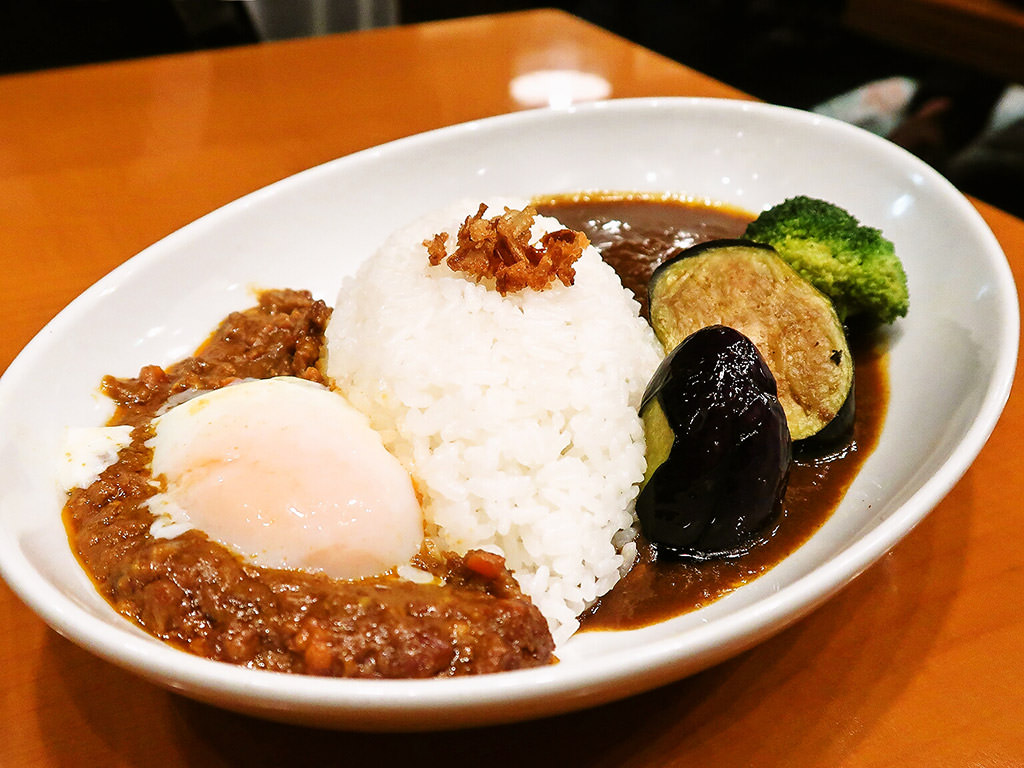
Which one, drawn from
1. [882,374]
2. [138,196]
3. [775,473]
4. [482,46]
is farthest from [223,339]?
[482,46]

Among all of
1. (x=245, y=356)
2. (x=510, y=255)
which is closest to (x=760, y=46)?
(x=510, y=255)

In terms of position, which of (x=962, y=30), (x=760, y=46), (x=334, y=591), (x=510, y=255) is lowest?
(x=760, y=46)

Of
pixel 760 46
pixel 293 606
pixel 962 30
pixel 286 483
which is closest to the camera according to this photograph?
pixel 293 606

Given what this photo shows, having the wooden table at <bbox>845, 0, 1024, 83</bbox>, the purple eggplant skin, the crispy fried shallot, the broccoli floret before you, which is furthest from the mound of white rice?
the wooden table at <bbox>845, 0, 1024, 83</bbox>

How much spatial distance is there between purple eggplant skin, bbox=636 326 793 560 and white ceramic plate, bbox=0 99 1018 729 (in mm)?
163

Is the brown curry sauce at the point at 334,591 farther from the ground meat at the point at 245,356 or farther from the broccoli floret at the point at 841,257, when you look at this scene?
the broccoli floret at the point at 841,257

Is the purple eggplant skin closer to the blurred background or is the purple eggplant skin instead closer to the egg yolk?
the egg yolk

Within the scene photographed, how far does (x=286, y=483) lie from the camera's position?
186cm

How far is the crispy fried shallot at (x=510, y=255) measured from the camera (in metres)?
2.33

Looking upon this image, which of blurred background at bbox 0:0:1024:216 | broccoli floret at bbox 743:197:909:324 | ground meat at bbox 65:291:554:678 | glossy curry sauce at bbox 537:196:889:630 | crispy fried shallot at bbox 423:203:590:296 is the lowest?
blurred background at bbox 0:0:1024:216

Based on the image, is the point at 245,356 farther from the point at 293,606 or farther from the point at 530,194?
the point at 530,194

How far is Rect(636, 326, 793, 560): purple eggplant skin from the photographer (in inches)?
74.4

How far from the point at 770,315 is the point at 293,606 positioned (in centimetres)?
167

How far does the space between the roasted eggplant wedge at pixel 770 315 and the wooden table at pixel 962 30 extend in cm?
335
